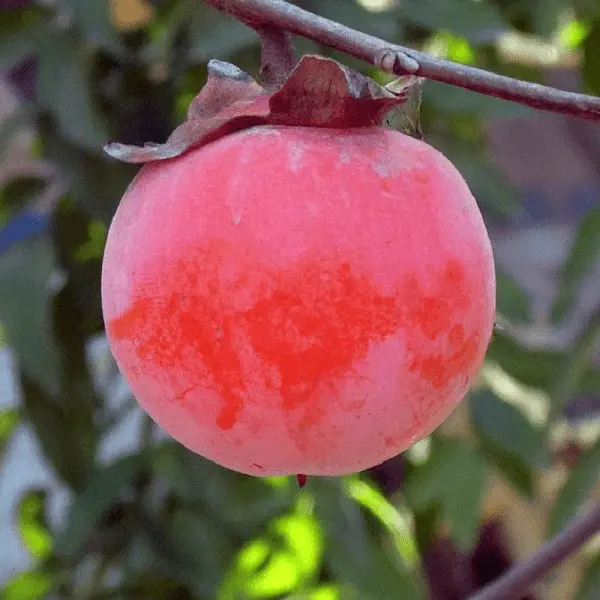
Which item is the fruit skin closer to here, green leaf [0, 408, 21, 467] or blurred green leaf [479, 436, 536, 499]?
blurred green leaf [479, 436, 536, 499]

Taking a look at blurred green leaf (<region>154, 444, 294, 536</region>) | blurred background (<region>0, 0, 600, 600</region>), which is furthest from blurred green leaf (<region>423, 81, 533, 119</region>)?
blurred green leaf (<region>154, 444, 294, 536</region>)

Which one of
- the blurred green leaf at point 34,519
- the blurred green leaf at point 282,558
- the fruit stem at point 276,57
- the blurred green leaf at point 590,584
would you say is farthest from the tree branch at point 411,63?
the blurred green leaf at point 34,519

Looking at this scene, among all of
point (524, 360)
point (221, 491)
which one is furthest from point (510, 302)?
point (221, 491)

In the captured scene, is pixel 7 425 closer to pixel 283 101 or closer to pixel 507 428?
pixel 507 428

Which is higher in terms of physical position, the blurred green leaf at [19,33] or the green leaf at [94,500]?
the blurred green leaf at [19,33]

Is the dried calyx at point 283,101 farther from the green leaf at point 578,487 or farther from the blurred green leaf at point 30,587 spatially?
the blurred green leaf at point 30,587

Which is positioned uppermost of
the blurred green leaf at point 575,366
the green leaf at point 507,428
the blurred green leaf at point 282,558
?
the blurred green leaf at point 575,366

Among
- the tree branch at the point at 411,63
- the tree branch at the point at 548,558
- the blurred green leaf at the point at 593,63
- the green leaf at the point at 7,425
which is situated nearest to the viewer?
the tree branch at the point at 411,63
